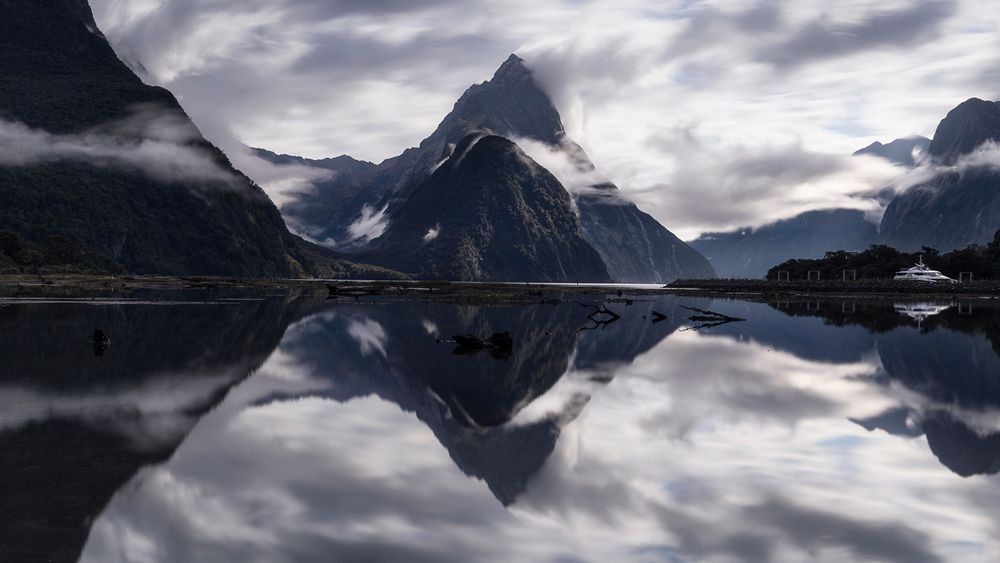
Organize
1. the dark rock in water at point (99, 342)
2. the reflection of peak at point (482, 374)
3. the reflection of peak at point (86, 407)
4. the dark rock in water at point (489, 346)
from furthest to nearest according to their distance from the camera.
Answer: the dark rock in water at point (489, 346)
the dark rock in water at point (99, 342)
the reflection of peak at point (482, 374)
the reflection of peak at point (86, 407)

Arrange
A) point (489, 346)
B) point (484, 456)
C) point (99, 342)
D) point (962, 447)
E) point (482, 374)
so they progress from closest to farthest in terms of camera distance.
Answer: point (484, 456) → point (962, 447) → point (482, 374) → point (99, 342) → point (489, 346)

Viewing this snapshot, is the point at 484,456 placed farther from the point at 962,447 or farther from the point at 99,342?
the point at 99,342

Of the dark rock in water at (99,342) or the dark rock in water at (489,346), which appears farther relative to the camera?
the dark rock in water at (489,346)

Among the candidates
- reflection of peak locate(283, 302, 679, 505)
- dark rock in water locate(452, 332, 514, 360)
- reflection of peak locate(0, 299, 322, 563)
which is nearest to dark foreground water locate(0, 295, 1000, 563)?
reflection of peak locate(0, 299, 322, 563)

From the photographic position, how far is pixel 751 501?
61.9 ft

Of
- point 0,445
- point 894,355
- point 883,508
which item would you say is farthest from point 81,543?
point 894,355

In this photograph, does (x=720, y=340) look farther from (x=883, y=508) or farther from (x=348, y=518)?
(x=348, y=518)

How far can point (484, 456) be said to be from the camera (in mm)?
24266

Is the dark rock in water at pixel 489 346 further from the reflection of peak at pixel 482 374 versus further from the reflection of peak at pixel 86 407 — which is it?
the reflection of peak at pixel 86 407

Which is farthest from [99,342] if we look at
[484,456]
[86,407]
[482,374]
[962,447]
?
[962,447]

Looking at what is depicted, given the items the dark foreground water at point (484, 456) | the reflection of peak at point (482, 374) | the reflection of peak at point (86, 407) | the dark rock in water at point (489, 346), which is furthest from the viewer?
the dark rock in water at point (489, 346)

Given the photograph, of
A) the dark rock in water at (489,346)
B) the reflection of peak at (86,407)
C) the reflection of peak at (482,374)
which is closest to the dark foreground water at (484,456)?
the reflection of peak at (86,407)

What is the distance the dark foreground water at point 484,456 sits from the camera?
629 inches

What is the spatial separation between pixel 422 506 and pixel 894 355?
4700cm
